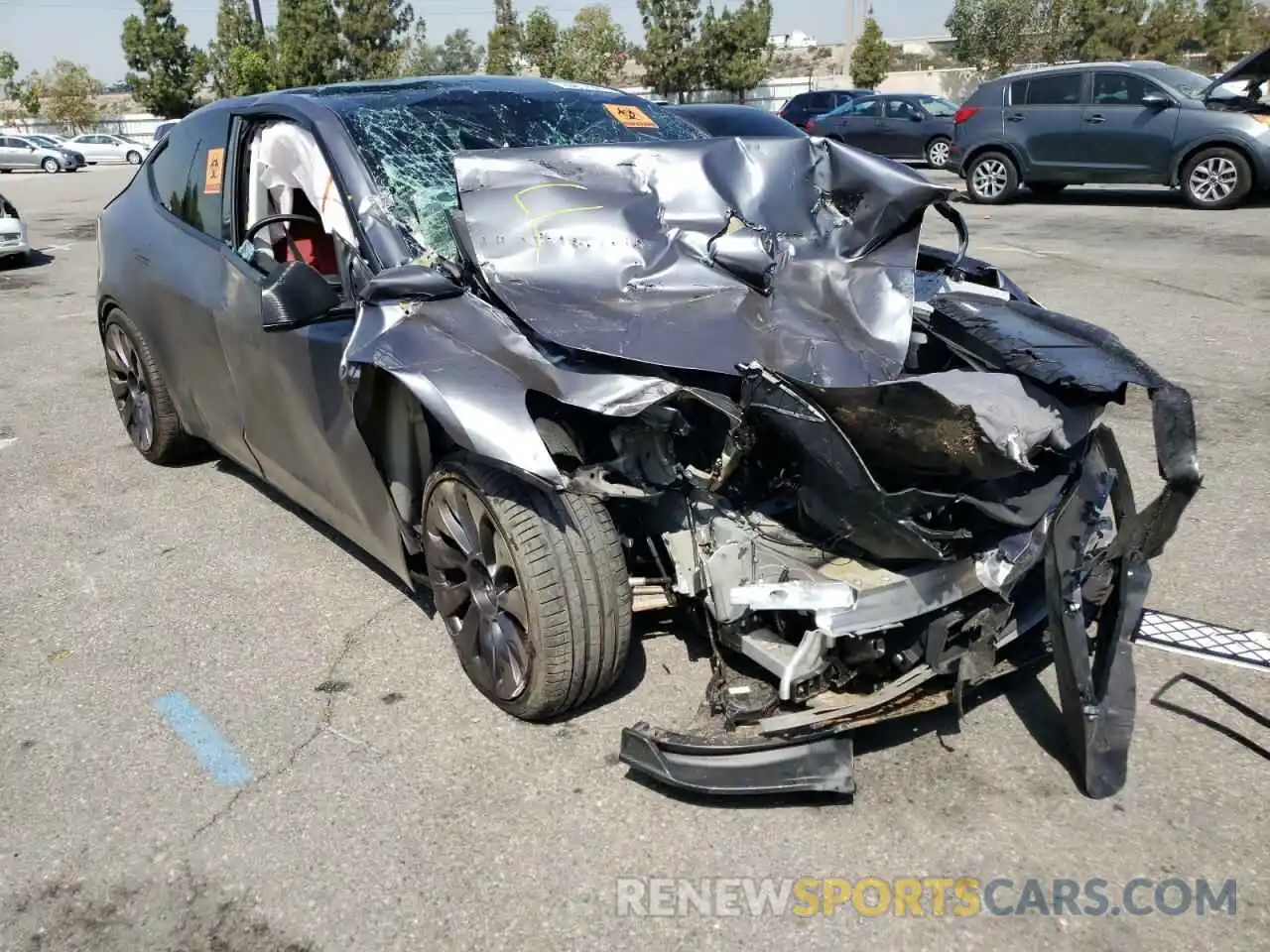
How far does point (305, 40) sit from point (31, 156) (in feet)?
70.1

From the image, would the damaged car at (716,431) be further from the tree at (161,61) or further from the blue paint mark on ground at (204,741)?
the tree at (161,61)

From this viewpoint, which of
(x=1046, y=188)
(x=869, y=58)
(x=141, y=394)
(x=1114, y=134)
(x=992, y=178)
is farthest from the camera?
(x=869, y=58)

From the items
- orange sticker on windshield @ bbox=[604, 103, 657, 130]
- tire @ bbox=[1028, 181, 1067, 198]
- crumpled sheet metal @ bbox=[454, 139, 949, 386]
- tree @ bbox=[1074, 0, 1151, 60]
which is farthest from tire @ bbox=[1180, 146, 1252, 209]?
tree @ bbox=[1074, 0, 1151, 60]

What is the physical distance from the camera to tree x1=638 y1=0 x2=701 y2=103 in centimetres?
4722

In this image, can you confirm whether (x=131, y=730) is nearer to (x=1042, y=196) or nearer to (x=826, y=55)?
(x=1042, y=196)

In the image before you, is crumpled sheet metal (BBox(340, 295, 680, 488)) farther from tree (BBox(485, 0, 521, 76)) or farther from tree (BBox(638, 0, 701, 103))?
tree (BBox(485, 0, 521, 76))

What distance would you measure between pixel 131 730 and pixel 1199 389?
17.9 feet

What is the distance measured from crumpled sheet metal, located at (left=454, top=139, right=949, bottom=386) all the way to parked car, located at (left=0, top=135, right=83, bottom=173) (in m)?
36.6

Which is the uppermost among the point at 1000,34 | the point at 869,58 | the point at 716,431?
the point at 1000,34

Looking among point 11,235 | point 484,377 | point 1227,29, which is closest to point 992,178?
point 11,235

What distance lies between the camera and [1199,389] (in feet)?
19.2

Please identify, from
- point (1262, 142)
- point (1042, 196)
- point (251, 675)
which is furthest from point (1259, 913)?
point (1042, 196)

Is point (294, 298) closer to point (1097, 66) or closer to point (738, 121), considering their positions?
point (738, 121)

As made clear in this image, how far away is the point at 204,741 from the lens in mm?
3078
